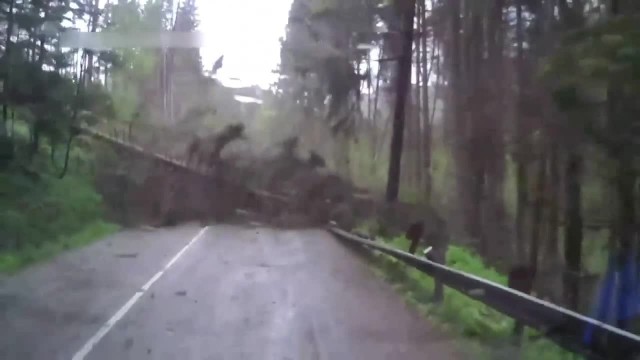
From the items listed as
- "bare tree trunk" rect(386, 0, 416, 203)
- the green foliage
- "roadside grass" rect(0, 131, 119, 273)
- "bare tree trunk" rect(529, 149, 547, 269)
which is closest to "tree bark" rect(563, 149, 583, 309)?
the green foliage

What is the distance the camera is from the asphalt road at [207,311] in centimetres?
1078

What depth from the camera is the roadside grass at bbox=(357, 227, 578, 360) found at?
10.6 meters

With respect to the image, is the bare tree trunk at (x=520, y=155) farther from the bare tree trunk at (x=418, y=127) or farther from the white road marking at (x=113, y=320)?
the bare tree trunk at (x=418, y=127)

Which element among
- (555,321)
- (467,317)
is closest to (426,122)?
(467,317)

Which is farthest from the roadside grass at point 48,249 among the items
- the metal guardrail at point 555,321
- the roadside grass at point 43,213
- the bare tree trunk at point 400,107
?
the metal guardrail at point 555,321

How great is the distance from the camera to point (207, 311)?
1409 cm

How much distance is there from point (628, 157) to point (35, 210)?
23425 millimetres

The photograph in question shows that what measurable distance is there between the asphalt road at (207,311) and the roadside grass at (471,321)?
0.32 m

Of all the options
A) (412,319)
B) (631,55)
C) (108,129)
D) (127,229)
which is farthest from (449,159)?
(631,55)

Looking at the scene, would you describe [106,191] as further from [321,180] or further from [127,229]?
[321,180]

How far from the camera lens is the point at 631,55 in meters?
10.2

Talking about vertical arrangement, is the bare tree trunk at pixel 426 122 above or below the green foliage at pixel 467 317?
above

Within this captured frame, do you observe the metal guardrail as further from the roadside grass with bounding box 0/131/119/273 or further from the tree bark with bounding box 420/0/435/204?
the tree bark with bounding box 420/0/435/204

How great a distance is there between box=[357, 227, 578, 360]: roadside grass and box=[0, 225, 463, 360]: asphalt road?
1.06 ft
